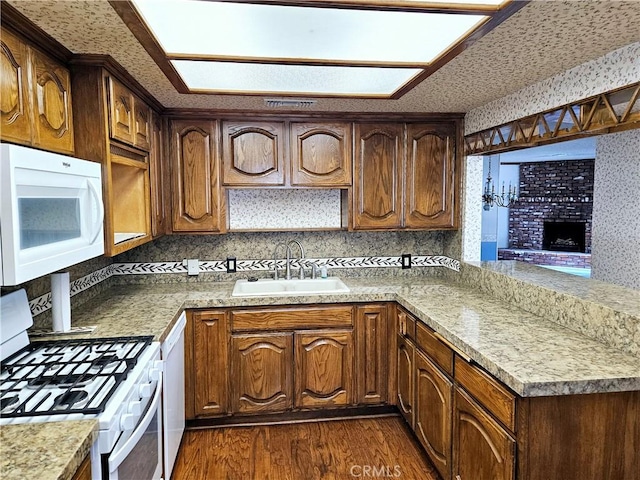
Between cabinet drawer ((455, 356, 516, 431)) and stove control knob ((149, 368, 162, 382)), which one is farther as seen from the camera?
stove control knob ((149, 368, 162, 382))

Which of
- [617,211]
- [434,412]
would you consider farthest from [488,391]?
[617,211]

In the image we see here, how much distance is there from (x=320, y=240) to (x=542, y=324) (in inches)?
70.2

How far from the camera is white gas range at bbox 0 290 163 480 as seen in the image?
1.34 metres

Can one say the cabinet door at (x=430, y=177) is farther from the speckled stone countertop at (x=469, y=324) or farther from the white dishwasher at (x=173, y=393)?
the white dishwasher at (x=173, y=393)

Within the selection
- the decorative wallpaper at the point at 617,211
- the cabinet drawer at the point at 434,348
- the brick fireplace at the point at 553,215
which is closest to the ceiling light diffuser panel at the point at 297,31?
the cabinet drawer at the point at 434,348

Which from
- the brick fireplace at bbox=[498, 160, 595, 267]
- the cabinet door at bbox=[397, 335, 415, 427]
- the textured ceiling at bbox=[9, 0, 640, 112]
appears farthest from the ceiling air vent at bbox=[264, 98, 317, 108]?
the brick fireplace at bbox=[498, 160, 595, 267]

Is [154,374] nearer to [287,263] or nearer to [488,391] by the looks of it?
[488,391]

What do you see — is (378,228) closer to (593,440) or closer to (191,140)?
(191,140)

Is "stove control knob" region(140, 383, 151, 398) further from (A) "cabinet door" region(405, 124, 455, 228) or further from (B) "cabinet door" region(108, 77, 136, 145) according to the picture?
(A) "cabinet door" region(405, 124, 455, 228)

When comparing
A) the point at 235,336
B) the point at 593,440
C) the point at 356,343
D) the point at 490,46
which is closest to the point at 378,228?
the point at 356,343

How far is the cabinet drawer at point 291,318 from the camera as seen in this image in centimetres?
289

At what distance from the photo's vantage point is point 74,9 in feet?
4.80

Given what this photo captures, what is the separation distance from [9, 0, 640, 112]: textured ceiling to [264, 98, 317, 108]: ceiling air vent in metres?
0.09

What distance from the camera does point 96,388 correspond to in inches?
59.2
